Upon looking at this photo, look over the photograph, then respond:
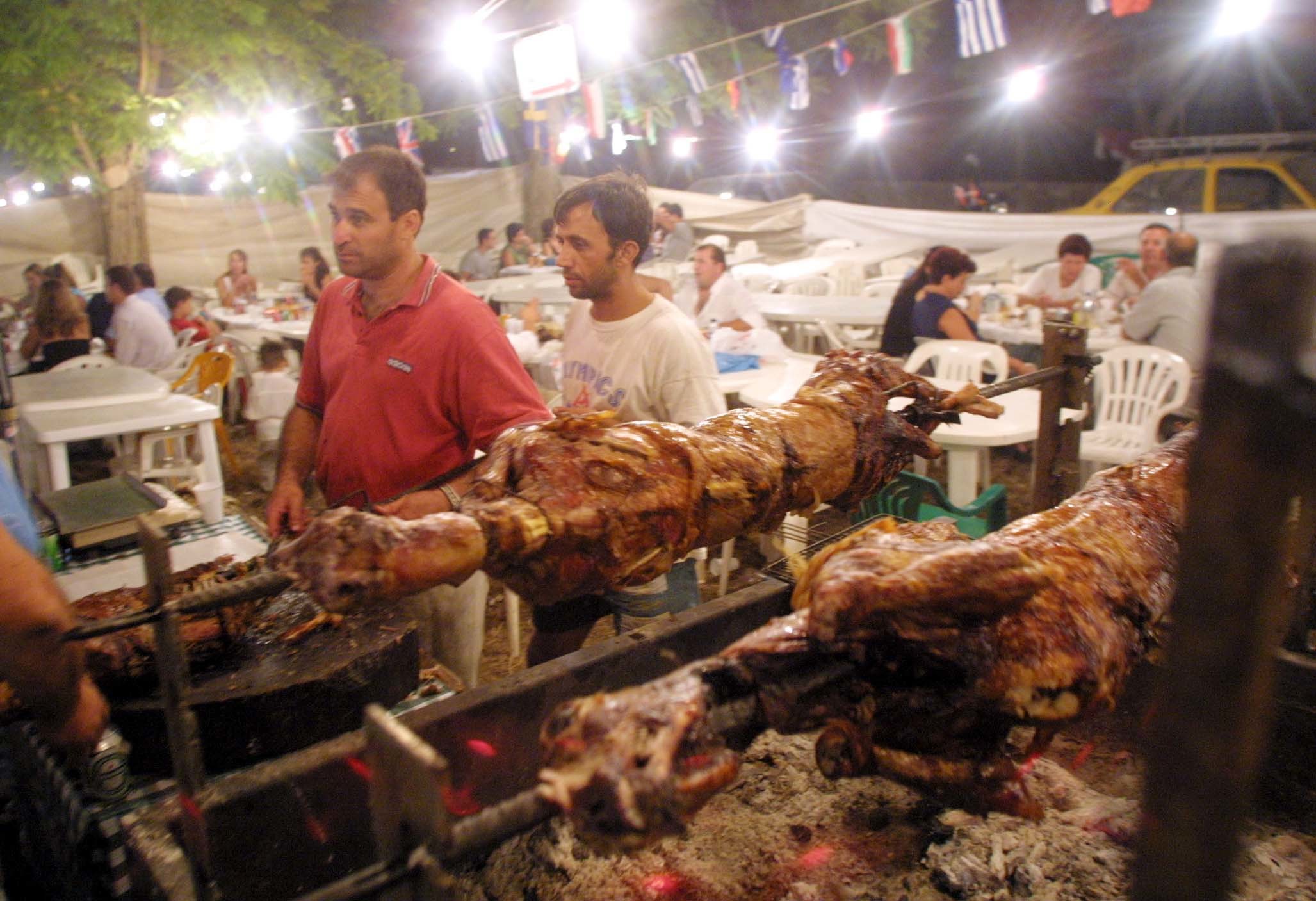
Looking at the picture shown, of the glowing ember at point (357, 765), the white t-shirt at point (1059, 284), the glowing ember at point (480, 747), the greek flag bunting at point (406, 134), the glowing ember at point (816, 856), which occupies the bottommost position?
the glowing ember at point (816, 856)

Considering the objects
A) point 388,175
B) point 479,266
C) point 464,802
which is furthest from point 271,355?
point 464,802

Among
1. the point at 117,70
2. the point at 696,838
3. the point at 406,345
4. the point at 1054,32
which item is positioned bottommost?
the point at 696,838

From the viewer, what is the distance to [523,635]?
5.16 metres

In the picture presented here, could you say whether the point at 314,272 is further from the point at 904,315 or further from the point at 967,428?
the point at 967,428

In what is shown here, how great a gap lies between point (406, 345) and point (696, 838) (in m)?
1.82

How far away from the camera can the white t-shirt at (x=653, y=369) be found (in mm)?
3125

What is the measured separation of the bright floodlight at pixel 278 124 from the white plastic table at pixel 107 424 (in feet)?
31.7

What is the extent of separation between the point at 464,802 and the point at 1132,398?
250 inches

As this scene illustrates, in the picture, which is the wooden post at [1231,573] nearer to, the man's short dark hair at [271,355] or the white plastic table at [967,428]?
the white plastic table at [967,428]

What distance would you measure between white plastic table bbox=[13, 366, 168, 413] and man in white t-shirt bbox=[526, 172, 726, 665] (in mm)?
3984

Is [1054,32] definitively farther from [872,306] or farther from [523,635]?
[523,635]

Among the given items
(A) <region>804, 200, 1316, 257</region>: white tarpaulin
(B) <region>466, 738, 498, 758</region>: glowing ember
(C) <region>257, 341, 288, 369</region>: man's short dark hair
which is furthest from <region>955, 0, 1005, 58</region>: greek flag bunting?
(B) <region>466, 738, 498, 758</region>: glowing ember

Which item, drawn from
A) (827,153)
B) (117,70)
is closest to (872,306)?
(117,70)

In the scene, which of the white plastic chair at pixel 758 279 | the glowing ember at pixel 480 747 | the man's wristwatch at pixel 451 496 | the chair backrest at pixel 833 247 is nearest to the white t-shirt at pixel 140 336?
the white plastic chair at pixel 758 279
